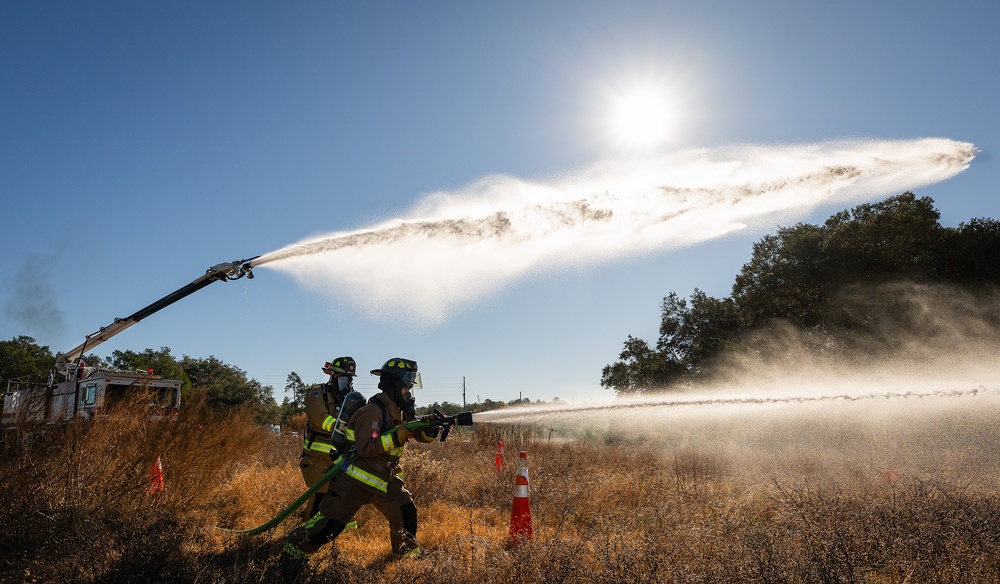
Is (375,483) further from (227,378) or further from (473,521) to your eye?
(227,378)

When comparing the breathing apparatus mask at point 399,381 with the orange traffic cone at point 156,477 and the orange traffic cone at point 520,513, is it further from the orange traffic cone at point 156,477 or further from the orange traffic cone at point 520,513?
the orange traffic cone at point 156,477

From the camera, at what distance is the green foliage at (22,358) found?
44.7 meters

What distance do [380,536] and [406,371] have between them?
81.2 inches

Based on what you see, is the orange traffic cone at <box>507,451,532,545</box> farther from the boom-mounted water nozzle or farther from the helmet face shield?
the boom-mounted water nozzle

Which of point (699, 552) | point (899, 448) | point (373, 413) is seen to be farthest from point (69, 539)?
point (899, 448)

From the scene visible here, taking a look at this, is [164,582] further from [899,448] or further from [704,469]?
[899,448]

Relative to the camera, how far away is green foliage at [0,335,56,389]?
44.7 m

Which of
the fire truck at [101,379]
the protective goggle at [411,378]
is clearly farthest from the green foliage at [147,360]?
the protective goggle at [411,378]

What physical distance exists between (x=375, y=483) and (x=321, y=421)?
1552 mm

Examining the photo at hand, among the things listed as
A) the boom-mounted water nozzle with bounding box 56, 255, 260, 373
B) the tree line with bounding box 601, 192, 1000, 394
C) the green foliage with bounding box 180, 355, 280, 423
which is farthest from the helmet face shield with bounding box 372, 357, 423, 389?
the green foliage with bounding box 180, 355, 280, 423

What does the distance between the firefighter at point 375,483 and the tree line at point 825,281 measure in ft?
59.5

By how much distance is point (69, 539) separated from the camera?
13.2 ft

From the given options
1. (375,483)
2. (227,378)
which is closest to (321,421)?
(375,483)

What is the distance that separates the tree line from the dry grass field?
1031cm
